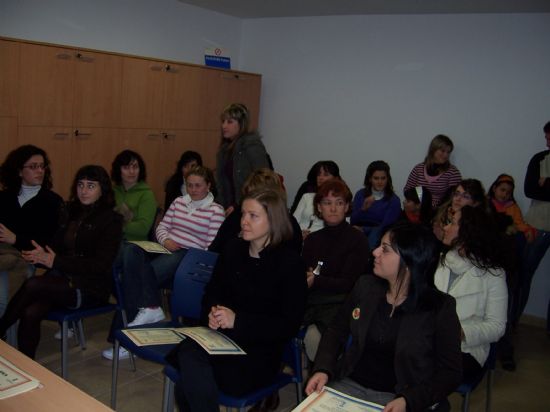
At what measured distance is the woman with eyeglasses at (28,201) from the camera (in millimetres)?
3518

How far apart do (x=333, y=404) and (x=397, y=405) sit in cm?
23

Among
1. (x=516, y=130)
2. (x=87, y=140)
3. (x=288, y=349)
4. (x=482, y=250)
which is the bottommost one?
(x=288, y=349)

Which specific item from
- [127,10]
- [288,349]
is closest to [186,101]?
[127,10]

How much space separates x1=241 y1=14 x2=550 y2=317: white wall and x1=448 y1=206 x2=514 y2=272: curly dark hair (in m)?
2.62

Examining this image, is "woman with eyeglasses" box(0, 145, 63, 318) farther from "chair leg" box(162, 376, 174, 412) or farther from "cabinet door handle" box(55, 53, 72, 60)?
"chair leg" box(162, 376, 174, 412)

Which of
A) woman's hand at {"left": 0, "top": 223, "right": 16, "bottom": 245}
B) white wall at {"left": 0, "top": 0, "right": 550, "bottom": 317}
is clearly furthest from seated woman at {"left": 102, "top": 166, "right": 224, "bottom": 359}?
white wall at {"left": 0, "top": 0, "right": 550, "bottom": 317}

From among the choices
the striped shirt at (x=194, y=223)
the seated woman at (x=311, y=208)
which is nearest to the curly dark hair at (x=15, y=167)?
the striped shirt at (x=194, y=223)

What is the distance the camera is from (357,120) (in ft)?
19.6

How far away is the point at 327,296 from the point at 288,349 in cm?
49

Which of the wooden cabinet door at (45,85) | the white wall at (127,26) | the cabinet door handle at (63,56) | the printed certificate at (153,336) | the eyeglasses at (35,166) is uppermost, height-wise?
the white wall at (127,26)

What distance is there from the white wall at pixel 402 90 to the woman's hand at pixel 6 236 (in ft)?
12.1

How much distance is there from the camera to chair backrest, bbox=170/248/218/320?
2.78m

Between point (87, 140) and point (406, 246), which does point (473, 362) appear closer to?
point (406, 246)

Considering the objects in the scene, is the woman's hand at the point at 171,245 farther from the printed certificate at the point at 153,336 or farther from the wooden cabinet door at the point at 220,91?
the wooden cabinet door at the point at 220,91
